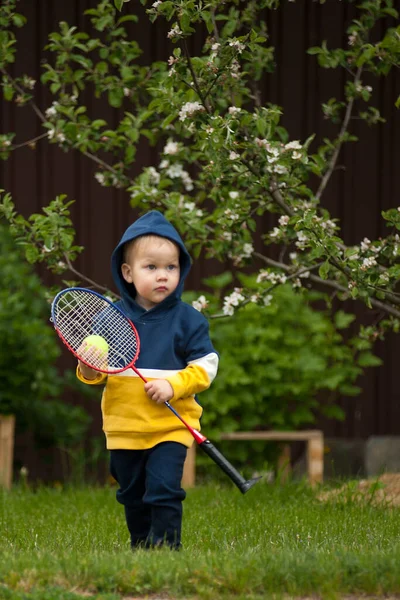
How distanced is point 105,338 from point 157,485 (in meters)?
0.63

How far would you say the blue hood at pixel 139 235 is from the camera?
4301 mm

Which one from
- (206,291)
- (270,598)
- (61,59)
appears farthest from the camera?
(206,291)

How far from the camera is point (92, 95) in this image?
314 inches

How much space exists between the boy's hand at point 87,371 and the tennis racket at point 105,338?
9 centimetres

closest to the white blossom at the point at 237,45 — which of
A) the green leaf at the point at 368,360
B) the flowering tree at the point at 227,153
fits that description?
the flowering tree at the point at 227,153

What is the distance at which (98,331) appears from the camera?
4.25m

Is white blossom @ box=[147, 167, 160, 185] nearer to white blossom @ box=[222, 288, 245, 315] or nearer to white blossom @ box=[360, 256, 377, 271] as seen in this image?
white blossom @ box=[222, 288, 245, 315]

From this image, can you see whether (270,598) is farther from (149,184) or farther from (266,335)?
(266,335)

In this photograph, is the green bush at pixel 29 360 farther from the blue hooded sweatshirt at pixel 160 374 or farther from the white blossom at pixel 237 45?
the white blossom at pixel 237 45

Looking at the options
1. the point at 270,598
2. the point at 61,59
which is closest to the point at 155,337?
the point at 270,598

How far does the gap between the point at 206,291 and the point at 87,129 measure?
2.32 m

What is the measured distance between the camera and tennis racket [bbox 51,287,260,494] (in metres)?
4.11

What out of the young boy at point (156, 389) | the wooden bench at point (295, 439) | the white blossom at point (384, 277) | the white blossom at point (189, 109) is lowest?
the wooden bench at point (295, 439)

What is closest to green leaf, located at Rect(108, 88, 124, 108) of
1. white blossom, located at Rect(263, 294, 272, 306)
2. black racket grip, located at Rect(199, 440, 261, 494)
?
white blossom, located at Rect(263, 294, 272, 306)
